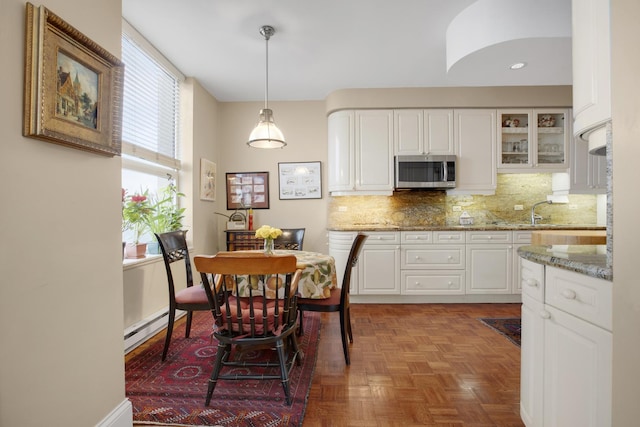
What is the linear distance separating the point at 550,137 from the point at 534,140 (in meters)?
0.26

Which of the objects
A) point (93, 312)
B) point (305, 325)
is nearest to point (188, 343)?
point (305, 325)

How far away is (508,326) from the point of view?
3158 mm

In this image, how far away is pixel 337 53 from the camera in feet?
10.8

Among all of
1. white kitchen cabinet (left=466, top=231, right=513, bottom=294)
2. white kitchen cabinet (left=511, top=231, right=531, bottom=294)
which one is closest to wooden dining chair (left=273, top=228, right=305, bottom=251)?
white kitchen cabinet (left=466, top=231, right=513, bottom=294)

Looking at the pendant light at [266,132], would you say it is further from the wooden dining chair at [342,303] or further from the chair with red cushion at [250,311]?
the chair with red cushion at [250,311]

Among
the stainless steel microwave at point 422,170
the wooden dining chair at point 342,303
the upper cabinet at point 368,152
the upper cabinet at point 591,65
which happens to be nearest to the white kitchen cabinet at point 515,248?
the stainless steel microwave at point 422,170

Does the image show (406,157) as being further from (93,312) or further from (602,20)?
(93,312)

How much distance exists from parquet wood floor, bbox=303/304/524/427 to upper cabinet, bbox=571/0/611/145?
157 cm

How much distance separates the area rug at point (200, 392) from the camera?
1.73m

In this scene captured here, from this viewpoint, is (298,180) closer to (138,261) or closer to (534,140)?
(138,261)

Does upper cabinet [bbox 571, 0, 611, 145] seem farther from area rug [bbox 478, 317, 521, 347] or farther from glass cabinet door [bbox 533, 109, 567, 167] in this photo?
glass cabinet door [bbox 533, 109, 567, 167]

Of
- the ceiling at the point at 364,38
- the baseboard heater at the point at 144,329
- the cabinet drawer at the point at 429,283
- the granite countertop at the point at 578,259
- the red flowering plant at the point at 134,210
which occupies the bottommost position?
the baseboard heater at the point at 144,329

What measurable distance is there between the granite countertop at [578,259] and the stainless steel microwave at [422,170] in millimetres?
2591
